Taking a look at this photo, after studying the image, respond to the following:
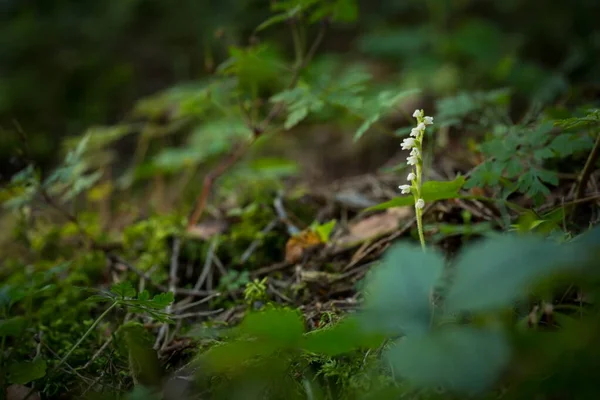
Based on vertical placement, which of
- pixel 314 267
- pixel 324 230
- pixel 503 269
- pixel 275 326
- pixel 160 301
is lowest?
pixel 314 267

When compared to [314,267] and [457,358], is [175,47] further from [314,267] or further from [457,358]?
[457,358]

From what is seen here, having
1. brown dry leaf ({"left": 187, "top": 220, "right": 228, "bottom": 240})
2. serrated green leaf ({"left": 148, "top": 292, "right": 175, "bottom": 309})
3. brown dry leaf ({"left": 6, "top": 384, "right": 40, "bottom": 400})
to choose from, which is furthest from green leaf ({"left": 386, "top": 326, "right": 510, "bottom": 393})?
brown dry leaf ({"left": 187, "top": 220, "right": 228, "bottom": 240})

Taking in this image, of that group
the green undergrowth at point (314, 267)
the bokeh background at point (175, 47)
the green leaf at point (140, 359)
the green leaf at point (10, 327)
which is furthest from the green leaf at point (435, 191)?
the bokeh background at point (175, 47)

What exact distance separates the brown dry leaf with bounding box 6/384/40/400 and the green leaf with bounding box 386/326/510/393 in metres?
0.92

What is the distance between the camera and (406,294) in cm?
67

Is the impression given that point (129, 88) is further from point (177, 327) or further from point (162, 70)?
point (177, 327)

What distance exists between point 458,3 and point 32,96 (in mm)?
3646

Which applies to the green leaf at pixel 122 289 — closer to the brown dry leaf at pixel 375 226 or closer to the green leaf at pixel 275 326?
the green leaf at pixel 275 326

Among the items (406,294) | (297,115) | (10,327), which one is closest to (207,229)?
(297,115)

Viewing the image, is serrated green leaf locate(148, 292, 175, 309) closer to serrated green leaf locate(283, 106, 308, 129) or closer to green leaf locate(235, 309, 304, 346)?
green leaf locate(235, 309, 304, 346)

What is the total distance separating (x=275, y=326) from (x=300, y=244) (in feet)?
2.84

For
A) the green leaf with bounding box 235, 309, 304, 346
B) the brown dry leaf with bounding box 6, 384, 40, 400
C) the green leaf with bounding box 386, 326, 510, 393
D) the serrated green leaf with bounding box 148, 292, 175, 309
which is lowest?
the brown dry leaf with bounding box 6, 384, 40, 400

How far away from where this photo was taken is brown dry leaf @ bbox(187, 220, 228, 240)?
1.85m

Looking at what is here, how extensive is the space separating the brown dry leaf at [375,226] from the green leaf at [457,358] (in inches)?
37.3
